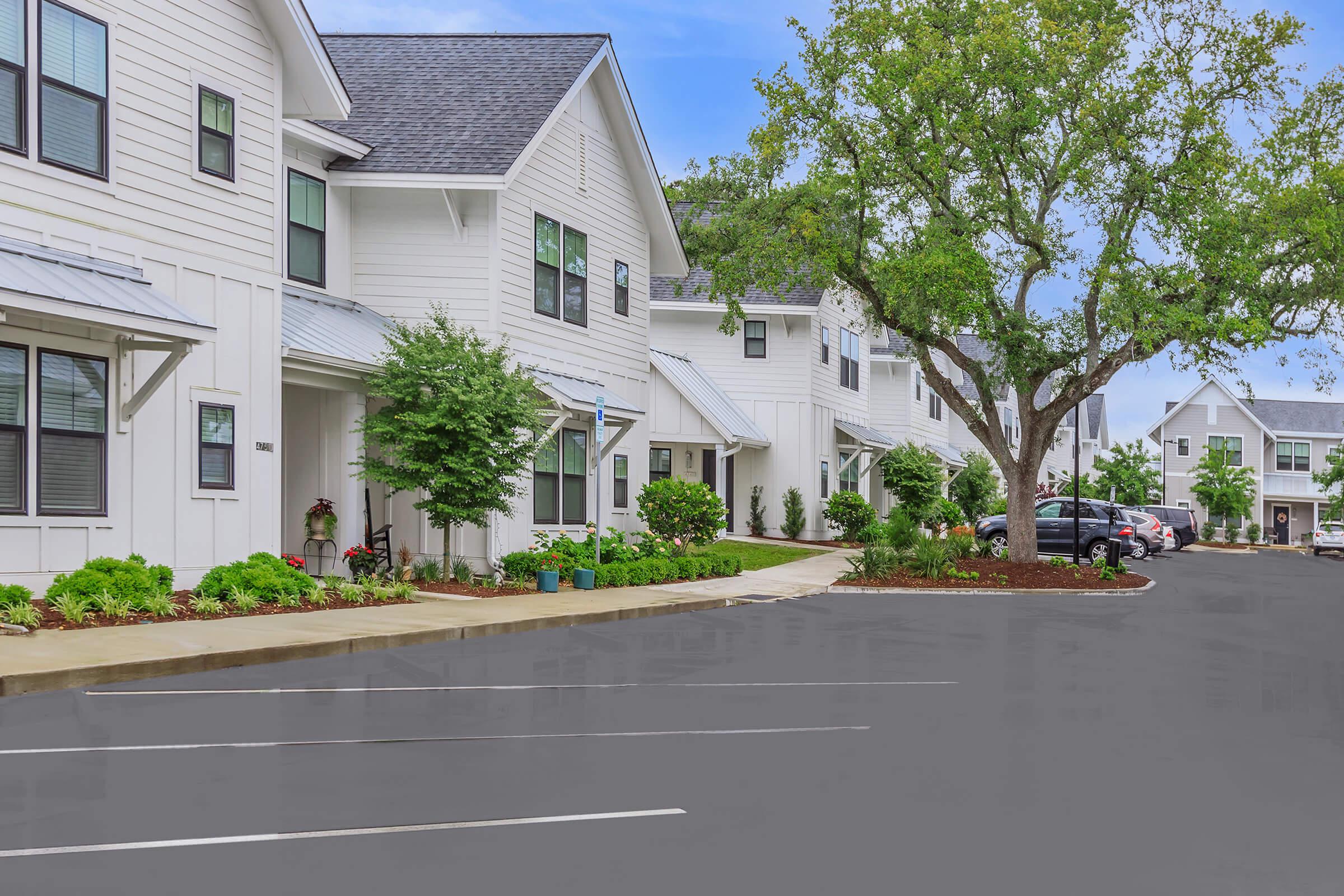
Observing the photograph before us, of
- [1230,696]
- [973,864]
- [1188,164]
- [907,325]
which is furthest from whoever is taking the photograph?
[907,325]

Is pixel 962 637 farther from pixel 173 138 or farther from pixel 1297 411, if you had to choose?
pixel 1297 411

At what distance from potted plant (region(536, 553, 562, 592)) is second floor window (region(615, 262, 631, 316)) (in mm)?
6706

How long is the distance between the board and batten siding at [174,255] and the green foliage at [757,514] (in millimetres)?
23417

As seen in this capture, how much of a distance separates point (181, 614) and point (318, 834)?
30.0 feet

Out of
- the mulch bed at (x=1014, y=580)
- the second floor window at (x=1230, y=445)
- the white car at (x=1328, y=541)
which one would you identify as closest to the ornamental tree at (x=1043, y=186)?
the mulch bed at (x=1014, y=580)

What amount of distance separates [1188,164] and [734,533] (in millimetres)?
17975

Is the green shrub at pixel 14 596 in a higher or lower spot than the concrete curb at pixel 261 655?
higher

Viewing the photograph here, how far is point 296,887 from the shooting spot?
5191 mm

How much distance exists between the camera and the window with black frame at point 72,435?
46.5 ft

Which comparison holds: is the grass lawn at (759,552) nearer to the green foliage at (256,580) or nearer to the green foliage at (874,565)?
the green foliage at (874,565)

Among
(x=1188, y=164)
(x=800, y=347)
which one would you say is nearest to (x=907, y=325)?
(x=1188, y=164)

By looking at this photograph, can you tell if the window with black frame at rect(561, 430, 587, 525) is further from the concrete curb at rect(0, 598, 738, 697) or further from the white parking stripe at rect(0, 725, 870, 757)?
the white parking stripe at rect(0, 725, 870, 757)

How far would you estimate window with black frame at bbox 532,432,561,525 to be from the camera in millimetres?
22969

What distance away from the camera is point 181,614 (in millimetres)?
14344
